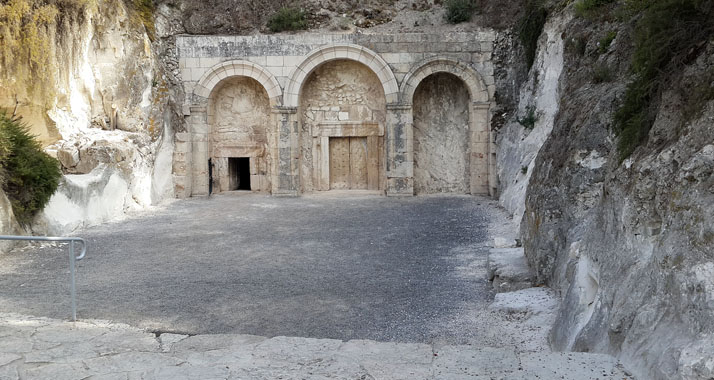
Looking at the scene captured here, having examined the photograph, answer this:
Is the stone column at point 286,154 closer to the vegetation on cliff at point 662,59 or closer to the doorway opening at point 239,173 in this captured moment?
the doorway opening at point 239,173

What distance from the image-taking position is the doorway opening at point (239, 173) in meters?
17.4

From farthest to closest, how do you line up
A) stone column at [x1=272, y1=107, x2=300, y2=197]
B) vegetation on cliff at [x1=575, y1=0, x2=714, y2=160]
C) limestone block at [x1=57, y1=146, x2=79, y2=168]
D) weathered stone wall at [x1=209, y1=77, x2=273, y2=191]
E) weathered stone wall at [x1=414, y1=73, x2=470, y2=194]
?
weathered stone wall at [x1=209, y1=77, x2=273, y2=191] < weathered stone wall at [x1=414, y1=73, x2=470, y2=194] < stone column at [x1=272, y1=107, x2=300, y2=197] < limestone block at [x1=57, y1=146, x2=79, y2=168] < vegetation on cliff at [x1=575, y1=0, x2=714, y2=160]

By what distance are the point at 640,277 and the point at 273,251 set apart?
22.4 feet

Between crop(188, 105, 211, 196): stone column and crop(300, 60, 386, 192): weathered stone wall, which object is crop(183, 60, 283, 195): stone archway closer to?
→ crop(188, 105, 211, 196): stone column

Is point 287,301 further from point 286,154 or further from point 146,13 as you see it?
point 146,13

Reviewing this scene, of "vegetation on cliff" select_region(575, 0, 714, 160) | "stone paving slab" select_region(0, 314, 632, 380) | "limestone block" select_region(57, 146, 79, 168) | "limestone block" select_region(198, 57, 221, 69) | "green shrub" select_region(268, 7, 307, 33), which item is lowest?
"stone paving slab" select_region(0, 314, 632, 380)

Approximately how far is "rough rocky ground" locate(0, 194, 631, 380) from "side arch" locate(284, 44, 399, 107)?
2766 millimetres

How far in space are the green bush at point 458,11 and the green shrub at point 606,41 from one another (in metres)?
8.21

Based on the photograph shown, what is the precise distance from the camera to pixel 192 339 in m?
4.63

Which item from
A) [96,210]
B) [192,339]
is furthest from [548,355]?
[96,210]

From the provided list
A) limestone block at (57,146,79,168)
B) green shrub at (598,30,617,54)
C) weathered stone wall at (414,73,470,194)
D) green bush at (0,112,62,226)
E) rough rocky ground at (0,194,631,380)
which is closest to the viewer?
rough rocky ground at (0,194,631,380)

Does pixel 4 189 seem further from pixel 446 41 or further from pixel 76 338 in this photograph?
pixel 446 41

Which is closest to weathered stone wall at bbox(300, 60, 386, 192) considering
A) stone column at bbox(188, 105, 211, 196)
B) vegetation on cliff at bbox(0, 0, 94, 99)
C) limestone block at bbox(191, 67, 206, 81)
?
stone column at bbox(188, 105, 211, 196)

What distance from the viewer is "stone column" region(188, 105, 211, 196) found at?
1638 centimetres
